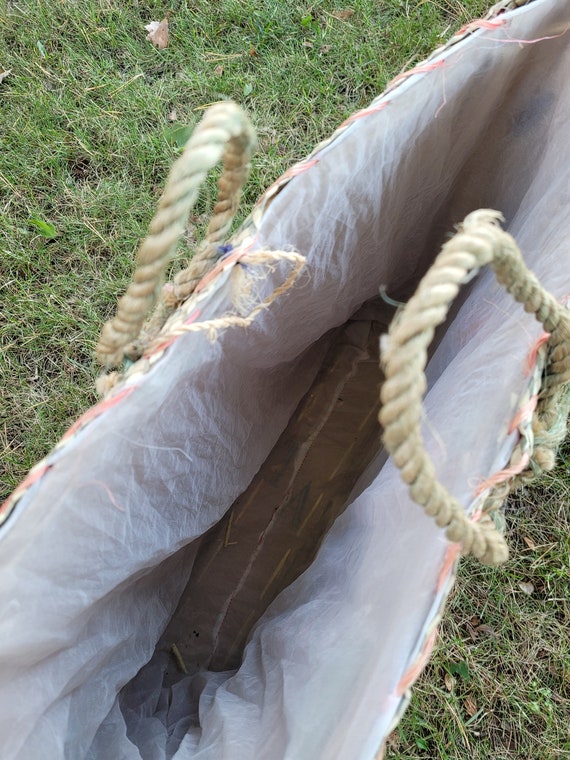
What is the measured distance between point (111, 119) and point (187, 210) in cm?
101

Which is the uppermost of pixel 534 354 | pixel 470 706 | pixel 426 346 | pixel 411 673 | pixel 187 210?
pixel 187 210

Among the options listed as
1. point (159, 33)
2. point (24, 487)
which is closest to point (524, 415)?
point (24, 487)

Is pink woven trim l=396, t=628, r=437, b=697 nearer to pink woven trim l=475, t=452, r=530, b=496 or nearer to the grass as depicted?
pink woven trim l=475, t=452, r=530, b=496

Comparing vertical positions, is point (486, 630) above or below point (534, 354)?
below

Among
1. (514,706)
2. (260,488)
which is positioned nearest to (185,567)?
(260,488)

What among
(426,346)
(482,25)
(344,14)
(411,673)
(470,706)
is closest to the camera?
(426,346)

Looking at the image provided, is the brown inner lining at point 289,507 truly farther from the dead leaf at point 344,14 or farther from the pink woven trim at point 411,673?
the dead leaf at point 344,14

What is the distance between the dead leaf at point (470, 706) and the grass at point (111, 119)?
1.04 ft

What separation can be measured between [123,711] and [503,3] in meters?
Answer: 1.02

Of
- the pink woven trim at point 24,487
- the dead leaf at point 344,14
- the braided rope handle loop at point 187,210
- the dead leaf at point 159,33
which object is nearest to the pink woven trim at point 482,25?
the braided rope handle loop at point 187,210

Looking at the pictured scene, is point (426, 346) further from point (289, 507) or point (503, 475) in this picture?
point (289, 507)

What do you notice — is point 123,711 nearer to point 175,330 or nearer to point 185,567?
point 185,567

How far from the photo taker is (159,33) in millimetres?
1362

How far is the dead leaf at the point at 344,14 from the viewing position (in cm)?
131
